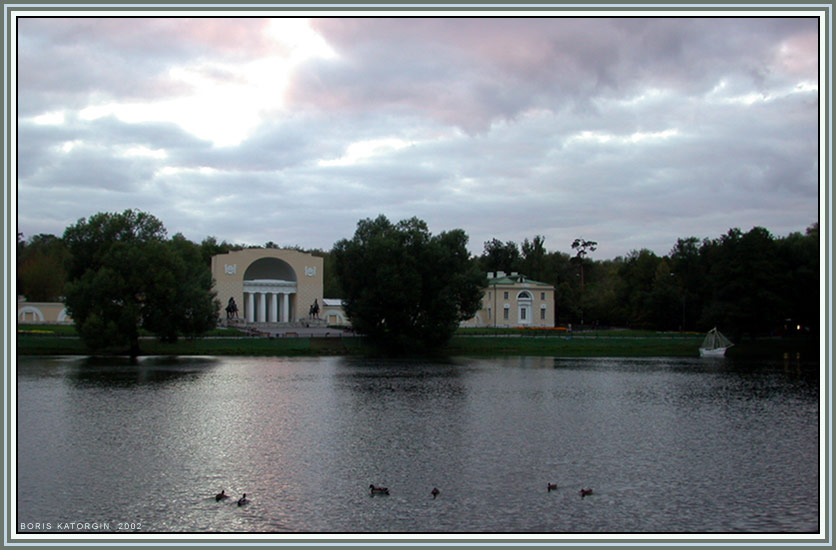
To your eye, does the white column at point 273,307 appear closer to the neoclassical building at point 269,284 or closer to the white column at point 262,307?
the neoclassical building at point 269,284

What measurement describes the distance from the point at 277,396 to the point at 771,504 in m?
19.6

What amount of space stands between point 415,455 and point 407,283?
3965cm

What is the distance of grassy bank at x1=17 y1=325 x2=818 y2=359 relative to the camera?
53.2 meters

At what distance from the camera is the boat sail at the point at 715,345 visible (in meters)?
59.8

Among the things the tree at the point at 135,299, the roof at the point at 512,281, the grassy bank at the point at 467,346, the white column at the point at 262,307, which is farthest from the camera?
the roof at the point at 512,281

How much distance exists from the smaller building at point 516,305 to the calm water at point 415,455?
5716 cm

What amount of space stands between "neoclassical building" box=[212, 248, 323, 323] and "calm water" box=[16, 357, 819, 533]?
50701 millimetres

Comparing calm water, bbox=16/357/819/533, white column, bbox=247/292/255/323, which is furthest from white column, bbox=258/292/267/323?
calm water, bbox=16/357/819/533

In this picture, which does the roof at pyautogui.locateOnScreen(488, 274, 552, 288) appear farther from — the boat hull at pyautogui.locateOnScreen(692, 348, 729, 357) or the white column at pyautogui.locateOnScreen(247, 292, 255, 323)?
the boat hull at pyautogui.locateOnScreen(692, 348, 729, 357)

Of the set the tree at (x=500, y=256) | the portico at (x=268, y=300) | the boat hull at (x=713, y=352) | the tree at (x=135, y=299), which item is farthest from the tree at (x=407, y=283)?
the tree at (x=500, y=256)

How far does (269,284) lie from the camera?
8838cm

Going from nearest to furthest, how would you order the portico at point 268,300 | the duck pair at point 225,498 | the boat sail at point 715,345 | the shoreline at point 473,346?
the duck pair at point 225,498
the shoreline at point 473,346
the boat sail at point 715,345
the portico at point 268,300

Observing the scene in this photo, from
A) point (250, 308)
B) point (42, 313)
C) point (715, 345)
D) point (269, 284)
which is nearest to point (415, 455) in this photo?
point (715, 345)
